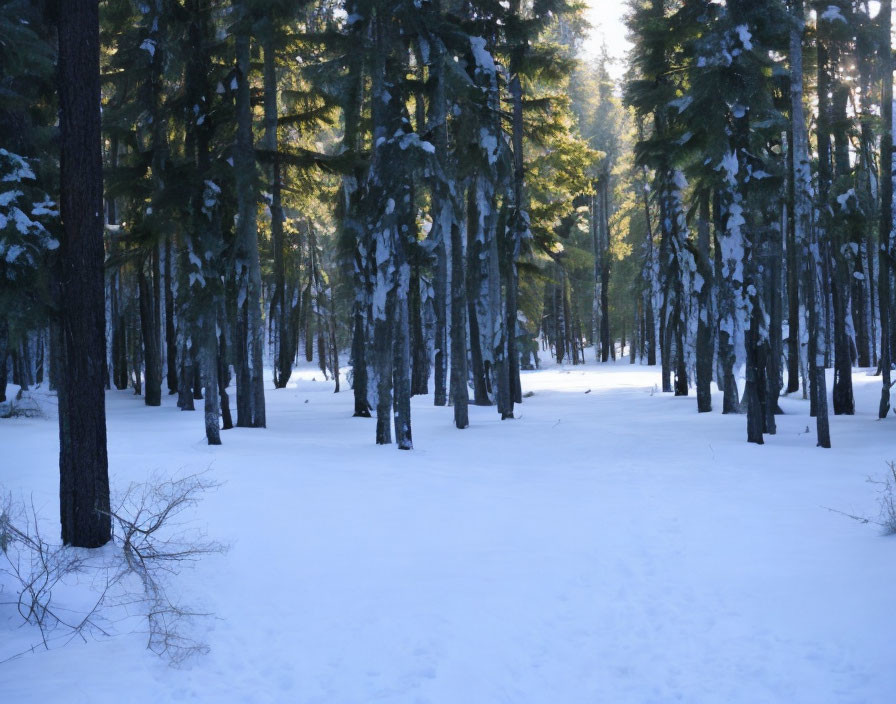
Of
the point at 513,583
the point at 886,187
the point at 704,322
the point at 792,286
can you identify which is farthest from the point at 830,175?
the point at 513,583

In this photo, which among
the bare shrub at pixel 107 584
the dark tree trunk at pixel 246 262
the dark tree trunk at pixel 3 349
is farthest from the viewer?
the dark tree trunk at pixel 3 349

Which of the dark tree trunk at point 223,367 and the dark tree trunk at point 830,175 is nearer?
the dark tree trunk at point 223,367

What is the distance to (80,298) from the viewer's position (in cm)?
642

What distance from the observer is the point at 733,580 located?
19.8 feet

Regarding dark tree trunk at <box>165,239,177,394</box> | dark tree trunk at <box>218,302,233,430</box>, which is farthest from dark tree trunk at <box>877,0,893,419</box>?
dark tree trunk at <box>165,239,177,394</box>

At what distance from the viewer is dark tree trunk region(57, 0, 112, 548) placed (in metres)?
6.37

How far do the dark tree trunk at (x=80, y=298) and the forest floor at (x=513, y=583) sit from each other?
43.0 inches

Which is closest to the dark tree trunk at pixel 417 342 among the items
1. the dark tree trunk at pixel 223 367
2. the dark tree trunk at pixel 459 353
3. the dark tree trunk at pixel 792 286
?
the dark tree trunk at pixel 459 353

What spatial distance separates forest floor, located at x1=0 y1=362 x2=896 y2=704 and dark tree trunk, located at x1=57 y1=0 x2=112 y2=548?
109 centimetres

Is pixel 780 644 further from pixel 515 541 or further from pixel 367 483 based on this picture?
pixel 367 483

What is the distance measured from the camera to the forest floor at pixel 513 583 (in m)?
4.52

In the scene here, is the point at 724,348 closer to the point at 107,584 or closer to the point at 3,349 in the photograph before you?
the point at 107,584

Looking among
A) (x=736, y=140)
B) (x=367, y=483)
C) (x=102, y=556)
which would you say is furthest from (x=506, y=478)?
(x=736, y=140)

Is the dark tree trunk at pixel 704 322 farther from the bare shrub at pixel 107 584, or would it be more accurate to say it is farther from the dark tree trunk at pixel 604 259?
the dark tree trunk at pixel 604 259
